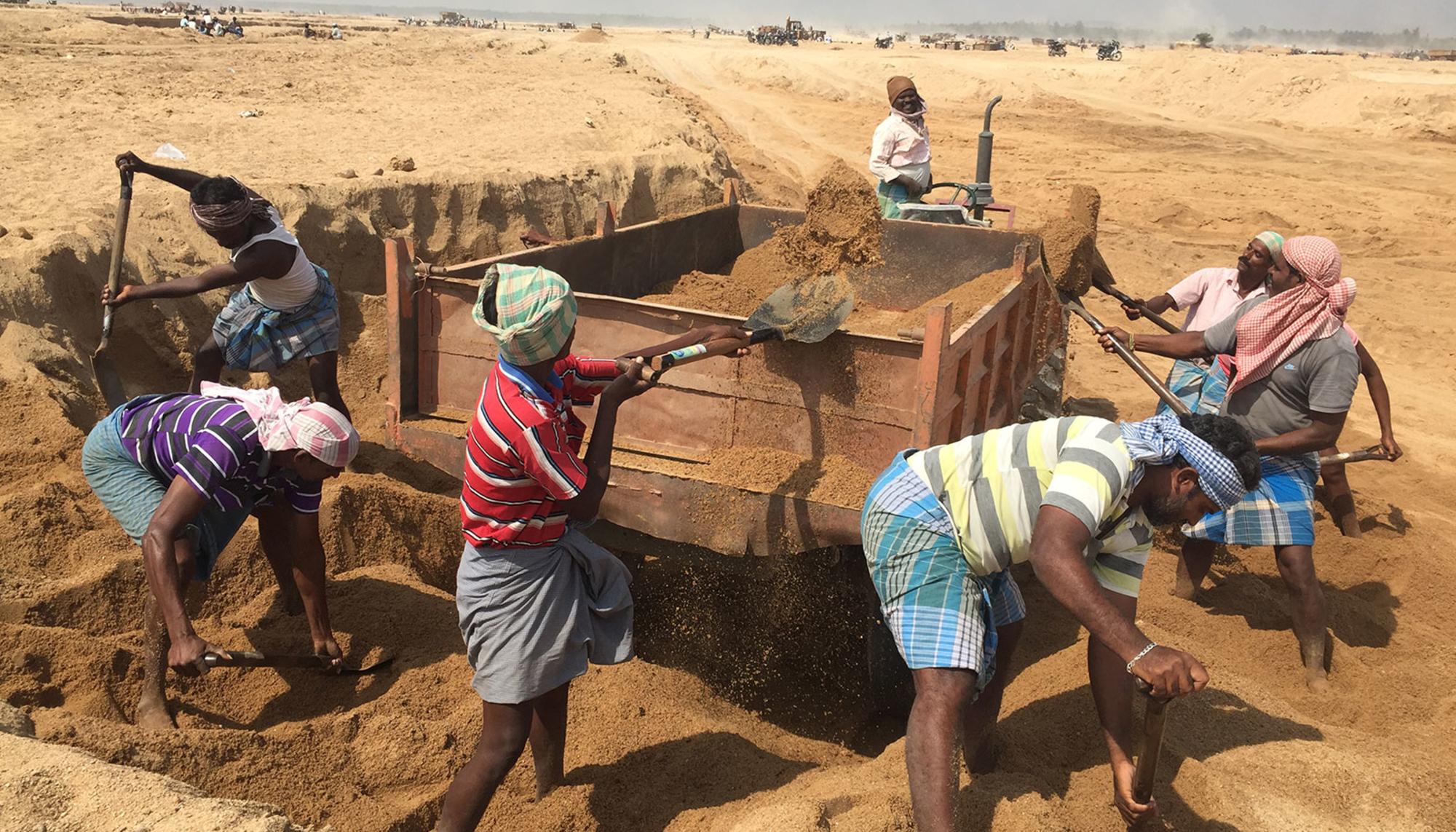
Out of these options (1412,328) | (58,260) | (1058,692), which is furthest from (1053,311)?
(1412,328)

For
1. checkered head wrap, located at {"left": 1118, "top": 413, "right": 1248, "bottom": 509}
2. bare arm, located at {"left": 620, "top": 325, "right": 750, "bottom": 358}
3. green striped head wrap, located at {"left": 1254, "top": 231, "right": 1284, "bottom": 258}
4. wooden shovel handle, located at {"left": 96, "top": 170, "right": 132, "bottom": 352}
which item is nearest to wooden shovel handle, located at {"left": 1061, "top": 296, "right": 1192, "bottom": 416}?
green striped head wrap, located at {"left": 1254, "top": 231, "right": 1284, "bottom": 258}

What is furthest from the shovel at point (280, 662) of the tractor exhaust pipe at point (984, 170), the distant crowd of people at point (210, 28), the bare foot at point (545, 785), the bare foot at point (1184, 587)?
the distant crowd of people at point (210, 28)

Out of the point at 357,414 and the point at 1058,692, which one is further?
the point at 357,414

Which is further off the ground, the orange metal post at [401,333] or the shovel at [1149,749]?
the orange metal post at [401,333]

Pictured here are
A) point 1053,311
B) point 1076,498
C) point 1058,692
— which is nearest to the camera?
point 1076,498

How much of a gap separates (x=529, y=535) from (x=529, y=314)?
616 millimetres

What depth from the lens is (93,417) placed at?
4.80 m

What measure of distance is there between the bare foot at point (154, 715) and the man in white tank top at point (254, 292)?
1.76m

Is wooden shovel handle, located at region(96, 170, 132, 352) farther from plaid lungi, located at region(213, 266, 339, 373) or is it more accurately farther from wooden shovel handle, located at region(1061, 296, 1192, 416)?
wooden shovel handle, located at region(1061, 296, 1192, 416)

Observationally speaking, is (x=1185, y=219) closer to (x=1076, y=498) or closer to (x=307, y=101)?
(x=307, y=101)

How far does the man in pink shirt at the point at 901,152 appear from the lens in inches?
262

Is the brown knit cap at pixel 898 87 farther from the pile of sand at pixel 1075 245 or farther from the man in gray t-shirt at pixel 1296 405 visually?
the man in gray t-shirt at pixel 1296 405

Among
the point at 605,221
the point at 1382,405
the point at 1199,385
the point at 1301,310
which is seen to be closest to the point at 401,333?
the point at 605,221

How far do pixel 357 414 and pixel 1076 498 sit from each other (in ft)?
15.1
